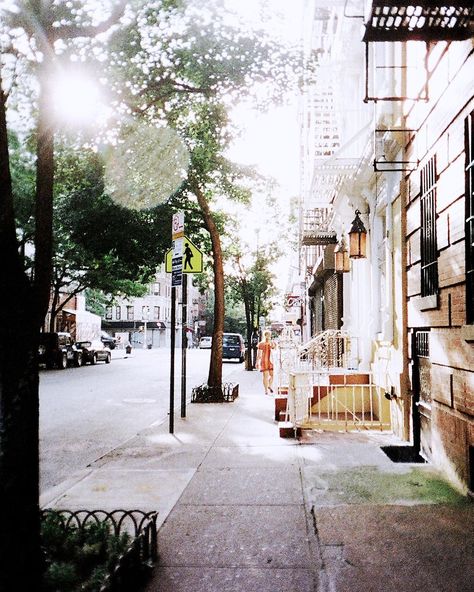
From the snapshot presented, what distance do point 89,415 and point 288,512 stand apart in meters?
8.58

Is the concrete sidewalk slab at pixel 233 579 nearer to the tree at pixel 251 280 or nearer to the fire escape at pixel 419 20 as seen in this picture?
the fire escape at pixel 419 20

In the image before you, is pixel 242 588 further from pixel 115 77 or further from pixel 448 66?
pixel 115 77

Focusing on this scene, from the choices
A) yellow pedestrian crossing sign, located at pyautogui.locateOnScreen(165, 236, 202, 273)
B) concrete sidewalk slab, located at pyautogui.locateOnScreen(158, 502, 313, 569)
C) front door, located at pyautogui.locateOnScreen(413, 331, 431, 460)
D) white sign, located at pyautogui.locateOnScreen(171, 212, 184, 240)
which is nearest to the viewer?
concrete sidewalk slab, located at pyautogui.locateOnScreen(158, 502, 313, 569)

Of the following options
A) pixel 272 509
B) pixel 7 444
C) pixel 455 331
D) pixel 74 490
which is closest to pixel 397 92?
pixel 455 331

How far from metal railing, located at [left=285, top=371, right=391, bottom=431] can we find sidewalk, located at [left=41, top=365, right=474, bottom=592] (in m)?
0.73

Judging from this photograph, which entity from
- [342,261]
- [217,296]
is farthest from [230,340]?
[342,261]

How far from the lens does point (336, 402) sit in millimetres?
11148

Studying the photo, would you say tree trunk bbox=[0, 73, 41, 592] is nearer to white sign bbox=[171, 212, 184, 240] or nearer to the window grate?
the window grate

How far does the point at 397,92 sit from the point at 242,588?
318 inches

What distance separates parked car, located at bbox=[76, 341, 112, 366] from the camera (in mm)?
34344

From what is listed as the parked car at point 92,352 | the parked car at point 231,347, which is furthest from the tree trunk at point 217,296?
the parked car at point 231,347

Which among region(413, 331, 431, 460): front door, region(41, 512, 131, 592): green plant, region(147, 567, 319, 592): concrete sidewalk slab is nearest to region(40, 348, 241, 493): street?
region(41, 512, 131, 592): green plant

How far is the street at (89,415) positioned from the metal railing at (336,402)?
2899 millimetres

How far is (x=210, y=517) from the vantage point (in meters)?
5.29
